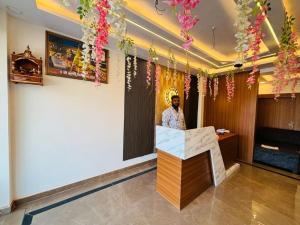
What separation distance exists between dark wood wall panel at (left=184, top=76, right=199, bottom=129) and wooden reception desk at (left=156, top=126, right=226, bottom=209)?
195 cm

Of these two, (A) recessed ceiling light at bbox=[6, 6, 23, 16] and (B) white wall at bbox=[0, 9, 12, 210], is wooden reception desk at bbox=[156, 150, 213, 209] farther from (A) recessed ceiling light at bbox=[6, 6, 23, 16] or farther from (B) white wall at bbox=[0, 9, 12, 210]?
(A) recessed ceiling light at bbox=[6, 6, 23, 16]

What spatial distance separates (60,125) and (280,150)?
16.1ft

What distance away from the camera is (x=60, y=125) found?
246 cm

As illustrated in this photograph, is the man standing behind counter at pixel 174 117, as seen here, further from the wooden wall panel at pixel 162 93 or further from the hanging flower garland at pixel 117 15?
the hanging flower garland at pixel 117 15

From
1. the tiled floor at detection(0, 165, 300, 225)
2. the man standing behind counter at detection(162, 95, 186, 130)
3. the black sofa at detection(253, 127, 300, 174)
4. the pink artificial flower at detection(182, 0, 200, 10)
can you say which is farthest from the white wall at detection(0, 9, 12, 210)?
the black sofa at detection(253, 127, 300, 174)

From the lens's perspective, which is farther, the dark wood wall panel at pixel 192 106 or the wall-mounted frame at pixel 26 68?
the dark wood wall panel at pixel 192 106

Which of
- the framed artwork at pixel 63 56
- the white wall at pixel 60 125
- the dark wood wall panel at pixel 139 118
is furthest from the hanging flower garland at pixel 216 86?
the framed artwork at pixel 63 56

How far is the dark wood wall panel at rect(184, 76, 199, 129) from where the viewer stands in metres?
4.68

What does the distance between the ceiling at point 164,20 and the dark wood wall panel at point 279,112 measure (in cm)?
183

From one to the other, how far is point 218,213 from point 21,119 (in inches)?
123

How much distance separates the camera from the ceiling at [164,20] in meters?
1.89

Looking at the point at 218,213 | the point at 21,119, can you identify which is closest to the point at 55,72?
the point at 21,119

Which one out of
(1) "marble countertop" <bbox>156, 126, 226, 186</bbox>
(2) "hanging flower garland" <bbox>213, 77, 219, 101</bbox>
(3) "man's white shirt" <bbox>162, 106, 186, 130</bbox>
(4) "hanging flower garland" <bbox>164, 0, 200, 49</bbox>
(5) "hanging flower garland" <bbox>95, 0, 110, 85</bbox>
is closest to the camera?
(4) "hanging flower garland" <bbox>164, 0, 200, 49</bbox>

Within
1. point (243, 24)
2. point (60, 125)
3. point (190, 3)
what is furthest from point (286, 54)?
point (60, 125)
